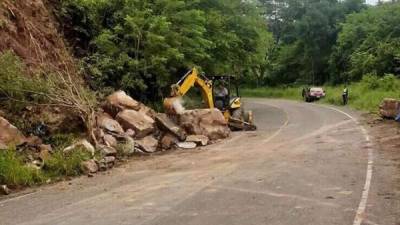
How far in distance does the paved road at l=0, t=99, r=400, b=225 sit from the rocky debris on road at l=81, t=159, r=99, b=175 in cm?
41

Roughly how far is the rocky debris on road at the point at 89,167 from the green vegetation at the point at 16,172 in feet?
3.77

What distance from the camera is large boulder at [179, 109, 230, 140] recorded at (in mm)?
21594

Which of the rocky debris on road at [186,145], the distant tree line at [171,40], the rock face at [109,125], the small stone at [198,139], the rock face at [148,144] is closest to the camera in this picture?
the rock face at [109,125]

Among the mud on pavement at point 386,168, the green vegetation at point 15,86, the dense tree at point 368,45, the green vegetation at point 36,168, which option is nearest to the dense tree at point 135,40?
the green vegetation at point 15,86

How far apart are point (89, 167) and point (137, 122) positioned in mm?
4960

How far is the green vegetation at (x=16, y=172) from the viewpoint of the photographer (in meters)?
13.3

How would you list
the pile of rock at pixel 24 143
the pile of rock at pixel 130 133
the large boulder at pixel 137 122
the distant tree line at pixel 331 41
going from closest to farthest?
the pile of rock at pixel 24 143 → the pile of rock at pixel 130 133 → the large boulder at pixel 137 122 → the distant tree line at pixel 331 41

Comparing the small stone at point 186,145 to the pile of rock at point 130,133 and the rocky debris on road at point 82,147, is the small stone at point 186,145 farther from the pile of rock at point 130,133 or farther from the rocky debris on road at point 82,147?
the rocky debris on road at point 82,147

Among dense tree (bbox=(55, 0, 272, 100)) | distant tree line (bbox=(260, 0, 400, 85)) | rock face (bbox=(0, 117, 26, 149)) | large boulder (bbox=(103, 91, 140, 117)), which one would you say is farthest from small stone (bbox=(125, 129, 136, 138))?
distant tree line (bbox=(260, 0, 400, 85))

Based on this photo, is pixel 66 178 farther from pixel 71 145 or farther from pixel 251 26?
pixel 251 26

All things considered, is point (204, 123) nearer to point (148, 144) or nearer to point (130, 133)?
point (148, 144)

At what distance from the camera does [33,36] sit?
2073 centimetres

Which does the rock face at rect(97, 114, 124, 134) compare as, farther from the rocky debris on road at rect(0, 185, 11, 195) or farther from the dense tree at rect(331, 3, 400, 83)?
the dense tree at rect(331, 3, 400, 83)

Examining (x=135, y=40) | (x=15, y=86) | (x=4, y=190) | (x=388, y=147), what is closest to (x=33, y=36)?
(x=15, y=86)
